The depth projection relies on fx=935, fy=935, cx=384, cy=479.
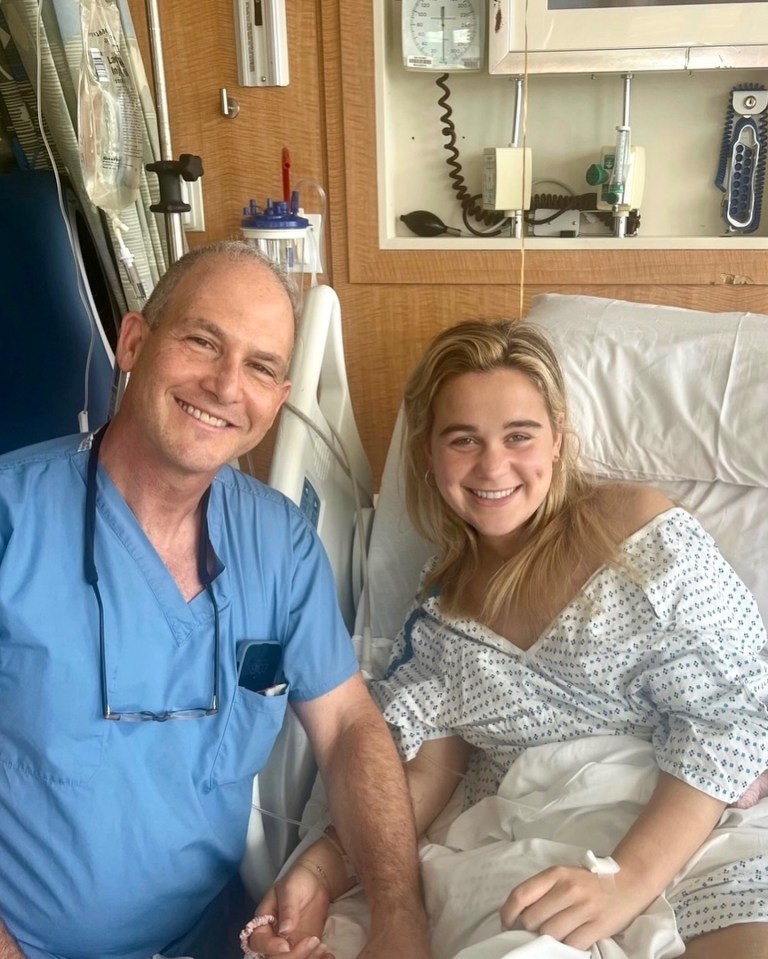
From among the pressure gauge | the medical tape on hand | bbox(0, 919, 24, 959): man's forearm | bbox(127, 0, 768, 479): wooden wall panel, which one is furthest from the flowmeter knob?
bbox(0, 919, 24, 959): man's forearm

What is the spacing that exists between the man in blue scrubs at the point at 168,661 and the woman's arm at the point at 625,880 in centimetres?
18

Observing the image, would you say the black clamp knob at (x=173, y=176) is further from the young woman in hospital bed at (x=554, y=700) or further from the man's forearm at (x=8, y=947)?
the man's forearm at (x=8, y=947)

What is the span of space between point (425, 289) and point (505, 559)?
0.84 m

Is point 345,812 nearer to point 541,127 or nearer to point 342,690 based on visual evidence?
point 342,690

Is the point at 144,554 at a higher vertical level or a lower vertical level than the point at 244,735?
higher

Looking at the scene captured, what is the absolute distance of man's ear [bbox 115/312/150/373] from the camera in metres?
1.28

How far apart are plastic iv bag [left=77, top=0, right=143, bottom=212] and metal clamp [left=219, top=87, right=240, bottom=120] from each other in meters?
0.26

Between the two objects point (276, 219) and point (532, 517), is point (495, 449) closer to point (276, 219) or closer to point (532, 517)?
point (532, 517)

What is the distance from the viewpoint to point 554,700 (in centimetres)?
130

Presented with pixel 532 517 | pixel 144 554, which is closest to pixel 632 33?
pixel 532 517

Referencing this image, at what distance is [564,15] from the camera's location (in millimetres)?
1828

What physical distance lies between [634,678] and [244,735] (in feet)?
1.74

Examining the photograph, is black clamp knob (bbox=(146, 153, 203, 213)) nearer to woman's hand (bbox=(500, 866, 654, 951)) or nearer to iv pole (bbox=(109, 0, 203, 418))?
iv pole (bbox=(109, 0, 203, 418))

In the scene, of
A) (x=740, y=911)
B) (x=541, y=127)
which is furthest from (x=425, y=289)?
(x=740, y=911)
